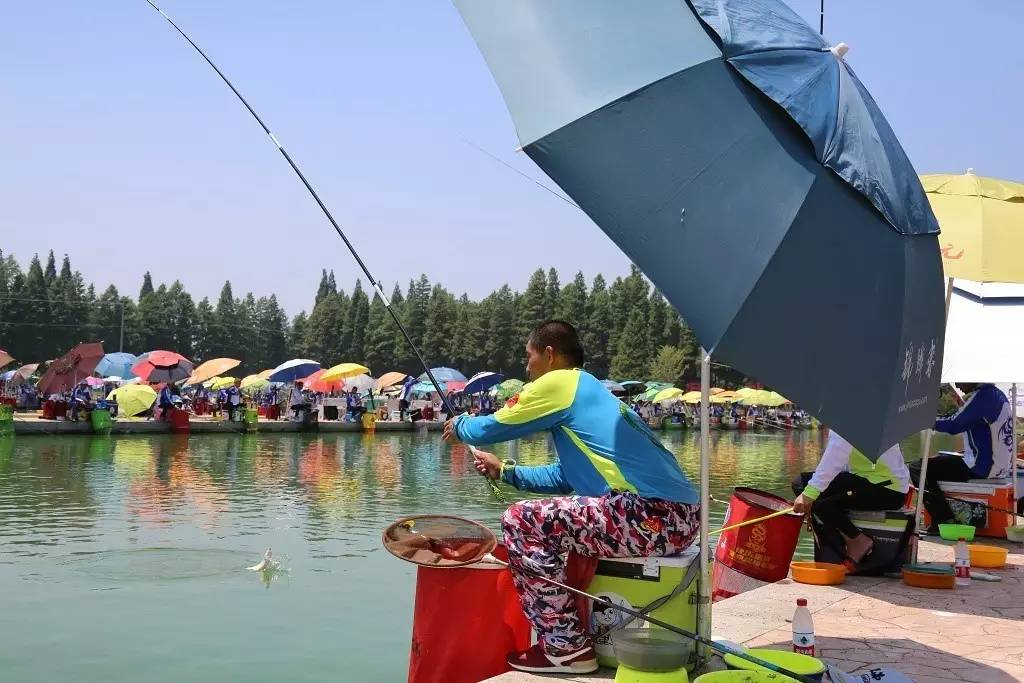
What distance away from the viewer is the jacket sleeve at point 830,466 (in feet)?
18.7

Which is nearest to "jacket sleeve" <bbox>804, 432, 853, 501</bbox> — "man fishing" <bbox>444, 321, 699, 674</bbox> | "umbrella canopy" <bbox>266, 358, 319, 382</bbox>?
"man fishing" <bbox>444, 321, 699, 674</bbox>

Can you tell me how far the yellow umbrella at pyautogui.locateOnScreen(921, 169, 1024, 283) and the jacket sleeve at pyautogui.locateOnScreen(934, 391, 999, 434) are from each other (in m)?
1.64

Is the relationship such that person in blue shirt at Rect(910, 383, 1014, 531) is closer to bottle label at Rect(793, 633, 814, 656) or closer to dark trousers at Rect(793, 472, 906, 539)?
dark trousers at Rect(793, 472, 906, 539)

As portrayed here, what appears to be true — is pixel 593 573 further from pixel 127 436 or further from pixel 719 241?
pixel 127 436

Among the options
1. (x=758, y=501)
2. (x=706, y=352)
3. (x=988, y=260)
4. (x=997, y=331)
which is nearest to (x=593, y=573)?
(x=706, y=352)

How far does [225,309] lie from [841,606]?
91.3 meters

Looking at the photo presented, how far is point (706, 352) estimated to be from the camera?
3.00m

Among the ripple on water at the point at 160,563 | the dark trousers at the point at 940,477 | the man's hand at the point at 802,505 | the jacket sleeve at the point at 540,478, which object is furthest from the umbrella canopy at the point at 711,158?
the ripple on water at the point at 160,563

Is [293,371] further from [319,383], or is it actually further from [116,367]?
[116,367]

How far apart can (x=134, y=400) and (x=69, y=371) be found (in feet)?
9.69

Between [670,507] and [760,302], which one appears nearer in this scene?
[760,302]

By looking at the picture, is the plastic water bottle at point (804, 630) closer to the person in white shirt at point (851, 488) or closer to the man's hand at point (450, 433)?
the man's hand at point (450, 433)

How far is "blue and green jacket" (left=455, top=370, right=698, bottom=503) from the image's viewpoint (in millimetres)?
3625

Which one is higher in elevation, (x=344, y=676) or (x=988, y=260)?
(x=988, y=260)
